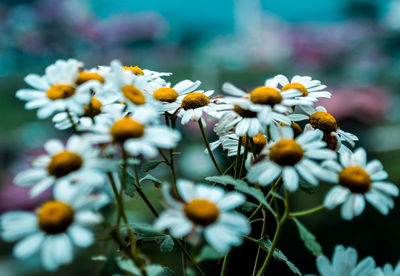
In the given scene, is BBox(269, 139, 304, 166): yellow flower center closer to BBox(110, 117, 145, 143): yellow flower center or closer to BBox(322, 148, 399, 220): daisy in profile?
BBox(322, 148, 399, 220): daisy in profile

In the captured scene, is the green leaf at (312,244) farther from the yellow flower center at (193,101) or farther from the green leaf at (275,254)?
the yellow flower center at (193,101)

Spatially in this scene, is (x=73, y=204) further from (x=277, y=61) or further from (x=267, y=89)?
(x=277, y=61)

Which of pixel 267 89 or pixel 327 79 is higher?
pixel 267 89

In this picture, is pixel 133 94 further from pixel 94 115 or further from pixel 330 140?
pixel 330 140

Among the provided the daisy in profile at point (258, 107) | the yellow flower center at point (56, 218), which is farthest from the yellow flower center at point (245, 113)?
the yellow flower center at point (56, 218)

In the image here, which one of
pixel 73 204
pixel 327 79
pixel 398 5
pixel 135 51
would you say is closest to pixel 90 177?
pixel 73 204

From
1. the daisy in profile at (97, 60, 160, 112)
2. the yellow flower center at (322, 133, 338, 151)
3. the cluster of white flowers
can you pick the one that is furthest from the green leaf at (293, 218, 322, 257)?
the daisy in profile at (97, 60, 160, 112)
